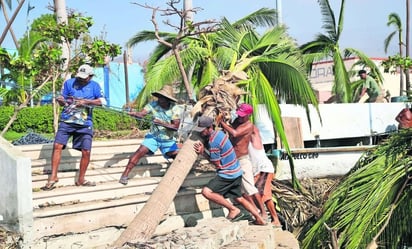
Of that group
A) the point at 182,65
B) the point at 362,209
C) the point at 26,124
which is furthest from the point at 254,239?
the point at 26,124

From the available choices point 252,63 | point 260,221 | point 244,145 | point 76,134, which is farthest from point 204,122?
point 252,63

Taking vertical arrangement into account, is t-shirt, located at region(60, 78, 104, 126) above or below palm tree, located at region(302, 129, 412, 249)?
above

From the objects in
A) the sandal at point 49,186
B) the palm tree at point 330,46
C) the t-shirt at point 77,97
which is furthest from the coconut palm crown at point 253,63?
the palm tree at point 330,46

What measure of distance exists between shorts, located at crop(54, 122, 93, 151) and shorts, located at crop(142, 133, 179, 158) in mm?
835

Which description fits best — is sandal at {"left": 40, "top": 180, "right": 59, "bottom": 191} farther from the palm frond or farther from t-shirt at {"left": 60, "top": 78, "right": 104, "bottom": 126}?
the palm frond

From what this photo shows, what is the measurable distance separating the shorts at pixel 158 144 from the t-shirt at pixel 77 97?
890 millimetres

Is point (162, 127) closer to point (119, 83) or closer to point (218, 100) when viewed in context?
point (218, 100)

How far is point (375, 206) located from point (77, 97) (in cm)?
411

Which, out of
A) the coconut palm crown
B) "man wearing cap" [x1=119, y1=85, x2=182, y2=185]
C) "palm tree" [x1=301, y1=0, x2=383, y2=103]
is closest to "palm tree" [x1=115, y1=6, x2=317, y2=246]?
the coconut palm crown

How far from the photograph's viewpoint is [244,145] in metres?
7.21

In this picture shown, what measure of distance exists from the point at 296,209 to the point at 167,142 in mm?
2485

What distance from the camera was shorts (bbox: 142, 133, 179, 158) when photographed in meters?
7.58

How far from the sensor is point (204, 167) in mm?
8531

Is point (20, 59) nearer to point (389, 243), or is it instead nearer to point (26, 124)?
point (389, 243)
